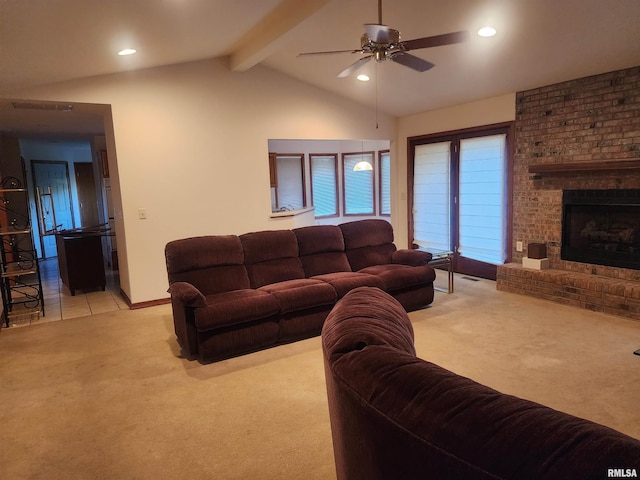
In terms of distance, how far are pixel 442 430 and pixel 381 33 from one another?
262 centimetres

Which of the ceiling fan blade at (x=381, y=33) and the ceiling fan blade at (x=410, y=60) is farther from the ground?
the ceiling fan blade at (x=381, y=33)

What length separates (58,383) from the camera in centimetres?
316

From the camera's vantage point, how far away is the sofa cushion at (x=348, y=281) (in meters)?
3.97

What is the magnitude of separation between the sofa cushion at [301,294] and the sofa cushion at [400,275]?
2.17ft

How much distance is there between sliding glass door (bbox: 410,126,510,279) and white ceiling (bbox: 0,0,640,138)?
0.90 m

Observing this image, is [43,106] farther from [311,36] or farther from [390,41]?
[390,41]

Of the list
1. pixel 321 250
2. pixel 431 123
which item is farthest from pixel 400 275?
pixel 431 123

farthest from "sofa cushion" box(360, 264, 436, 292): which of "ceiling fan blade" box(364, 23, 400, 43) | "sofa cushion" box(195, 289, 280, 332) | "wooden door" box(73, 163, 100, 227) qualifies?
"wooden door" box(73, 163, 100, 227)

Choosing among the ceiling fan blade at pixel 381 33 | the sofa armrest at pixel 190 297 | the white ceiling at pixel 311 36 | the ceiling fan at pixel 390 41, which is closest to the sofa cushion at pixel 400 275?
the sofa armrest at pixel 190 297

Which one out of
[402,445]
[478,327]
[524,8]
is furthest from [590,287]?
[402,445]

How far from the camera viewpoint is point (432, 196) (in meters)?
6.68

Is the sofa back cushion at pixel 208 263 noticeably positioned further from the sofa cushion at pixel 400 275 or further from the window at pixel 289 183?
the window at pixel 289 183

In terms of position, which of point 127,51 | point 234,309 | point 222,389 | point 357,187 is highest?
point 127,51

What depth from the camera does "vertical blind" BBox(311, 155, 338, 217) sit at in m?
9.42
